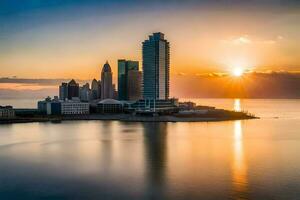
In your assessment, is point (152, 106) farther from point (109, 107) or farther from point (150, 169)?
point (150, 169)

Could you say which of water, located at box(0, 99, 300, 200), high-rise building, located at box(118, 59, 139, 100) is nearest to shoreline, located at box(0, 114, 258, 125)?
water, located at box(0, 99, 300, 200)

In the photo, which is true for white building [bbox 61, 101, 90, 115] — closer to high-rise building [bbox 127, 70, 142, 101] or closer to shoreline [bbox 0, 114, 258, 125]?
shoreline [bbox 0, 114, 258, 125]

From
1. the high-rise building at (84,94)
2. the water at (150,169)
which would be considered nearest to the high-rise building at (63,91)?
the high-rise building at (84,94)

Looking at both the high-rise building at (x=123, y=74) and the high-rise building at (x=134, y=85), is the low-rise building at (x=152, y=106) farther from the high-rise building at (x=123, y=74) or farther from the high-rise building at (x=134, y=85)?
the high-rise building at (x=123, y=74)

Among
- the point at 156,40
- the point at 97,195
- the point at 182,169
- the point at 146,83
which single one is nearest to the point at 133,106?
the point at 146,83

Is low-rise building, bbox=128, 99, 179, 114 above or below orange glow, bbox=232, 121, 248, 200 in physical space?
above

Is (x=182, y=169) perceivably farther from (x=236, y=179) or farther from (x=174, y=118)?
(x=174, y=118)

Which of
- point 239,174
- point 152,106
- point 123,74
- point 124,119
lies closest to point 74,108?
point 124,119
